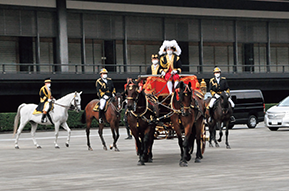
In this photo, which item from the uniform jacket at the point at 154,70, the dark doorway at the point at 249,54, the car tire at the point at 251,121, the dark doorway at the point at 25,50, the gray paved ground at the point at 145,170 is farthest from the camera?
the dark doorway at the point at 249,54

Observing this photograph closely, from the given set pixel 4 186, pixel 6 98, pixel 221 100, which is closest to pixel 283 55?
pixel 6 98

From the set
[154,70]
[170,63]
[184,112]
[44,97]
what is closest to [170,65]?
[170,63]

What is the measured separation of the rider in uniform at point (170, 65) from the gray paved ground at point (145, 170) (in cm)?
233

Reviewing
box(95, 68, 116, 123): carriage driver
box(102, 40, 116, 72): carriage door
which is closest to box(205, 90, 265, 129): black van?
box(95, 68, 116, 123): carriage driver

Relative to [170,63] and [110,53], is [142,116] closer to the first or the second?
[170,63]

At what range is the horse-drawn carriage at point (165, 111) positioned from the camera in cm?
1385

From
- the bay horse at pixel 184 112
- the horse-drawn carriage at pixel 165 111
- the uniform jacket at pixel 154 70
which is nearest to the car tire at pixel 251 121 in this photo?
the horse-drawn carriage at pixel 165 111

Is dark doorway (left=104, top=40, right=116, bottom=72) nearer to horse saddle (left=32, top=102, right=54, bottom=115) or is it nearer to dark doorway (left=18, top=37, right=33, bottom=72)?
dark doorway (left=18, top=37, right=33, bottom=72)

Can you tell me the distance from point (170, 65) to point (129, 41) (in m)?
30.2

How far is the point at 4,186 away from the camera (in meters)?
10.8

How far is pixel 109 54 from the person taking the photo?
44.0 m

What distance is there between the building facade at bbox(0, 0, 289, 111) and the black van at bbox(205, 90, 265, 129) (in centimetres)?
1189

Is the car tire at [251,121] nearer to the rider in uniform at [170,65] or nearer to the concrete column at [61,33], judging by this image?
the concrete column at [61,33]

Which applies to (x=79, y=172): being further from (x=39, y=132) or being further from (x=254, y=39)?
(x=254, y=39)
